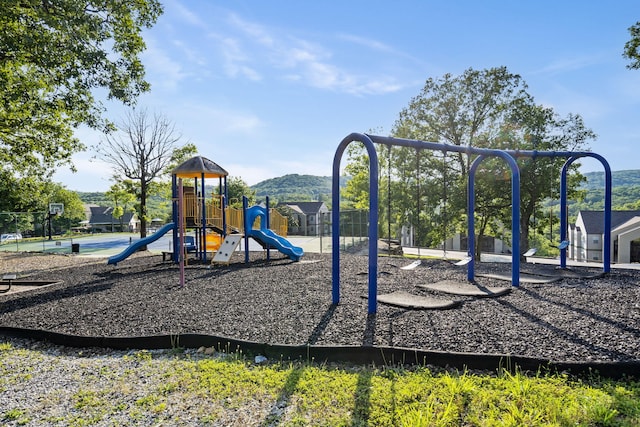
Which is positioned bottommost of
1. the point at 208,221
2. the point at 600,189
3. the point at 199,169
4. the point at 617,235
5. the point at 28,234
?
the point at 617,235

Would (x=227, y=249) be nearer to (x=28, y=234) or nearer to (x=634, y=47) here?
(x=634, y=47)

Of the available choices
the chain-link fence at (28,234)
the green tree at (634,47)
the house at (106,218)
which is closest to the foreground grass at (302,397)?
the green tree at (634,47)

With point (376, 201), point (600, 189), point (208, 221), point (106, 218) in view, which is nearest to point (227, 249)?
point (208, 221)

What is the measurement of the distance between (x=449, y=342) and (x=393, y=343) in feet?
1.80

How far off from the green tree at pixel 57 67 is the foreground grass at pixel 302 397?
6.85 metres

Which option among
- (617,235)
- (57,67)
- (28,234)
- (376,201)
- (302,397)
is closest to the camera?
(302,397)

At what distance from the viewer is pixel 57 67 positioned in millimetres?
10172

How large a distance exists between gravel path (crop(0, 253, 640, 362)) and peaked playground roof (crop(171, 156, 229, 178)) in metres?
4.96

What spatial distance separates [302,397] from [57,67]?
11.0 m

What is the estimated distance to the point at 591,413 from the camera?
8.46 feet

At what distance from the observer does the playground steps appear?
452 inches

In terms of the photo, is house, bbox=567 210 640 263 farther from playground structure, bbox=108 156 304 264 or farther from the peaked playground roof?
the peaked playground roof

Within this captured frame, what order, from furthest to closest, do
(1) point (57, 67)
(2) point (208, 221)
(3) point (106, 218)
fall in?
(3) point (106, 218) < (2) point (208, 221) < (1) point (57, 67)

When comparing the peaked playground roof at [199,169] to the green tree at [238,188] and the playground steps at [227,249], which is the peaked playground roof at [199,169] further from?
the green tree at [238,188]
